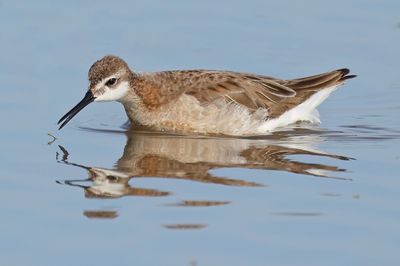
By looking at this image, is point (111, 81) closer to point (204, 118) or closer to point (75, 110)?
point (75, 110)

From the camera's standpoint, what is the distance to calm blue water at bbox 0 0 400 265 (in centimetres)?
1078

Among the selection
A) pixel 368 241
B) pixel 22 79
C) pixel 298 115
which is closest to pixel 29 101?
pixel 22 79

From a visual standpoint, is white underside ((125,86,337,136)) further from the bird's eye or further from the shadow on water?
the bird's eye

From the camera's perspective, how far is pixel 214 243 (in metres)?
10.8

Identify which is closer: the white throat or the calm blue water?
the calm blue water

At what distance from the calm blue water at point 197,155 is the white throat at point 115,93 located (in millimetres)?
422

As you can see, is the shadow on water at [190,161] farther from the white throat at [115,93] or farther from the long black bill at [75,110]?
the long black bill at [75,110]

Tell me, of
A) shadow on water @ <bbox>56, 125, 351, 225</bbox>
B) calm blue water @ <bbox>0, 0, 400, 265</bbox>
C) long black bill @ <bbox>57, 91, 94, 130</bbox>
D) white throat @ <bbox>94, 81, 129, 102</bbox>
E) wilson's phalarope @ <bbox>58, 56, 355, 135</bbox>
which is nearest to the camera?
calm blue water @ <bbox>0, 0, 400, 265</bbox>

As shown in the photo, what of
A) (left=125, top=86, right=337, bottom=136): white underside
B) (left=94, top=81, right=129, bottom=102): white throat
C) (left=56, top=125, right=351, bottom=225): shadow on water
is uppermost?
(left=94, top=81, right=129, bottom=102): white throat

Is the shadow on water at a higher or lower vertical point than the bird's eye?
lower

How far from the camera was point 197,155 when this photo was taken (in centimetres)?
1431

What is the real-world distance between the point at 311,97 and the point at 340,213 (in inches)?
219

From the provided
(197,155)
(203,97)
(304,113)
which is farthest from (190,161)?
(304,113)

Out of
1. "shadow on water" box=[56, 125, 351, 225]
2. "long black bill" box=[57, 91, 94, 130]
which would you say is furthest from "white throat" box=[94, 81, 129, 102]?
"shadow on water" box=[56, 125, 351, 225]
